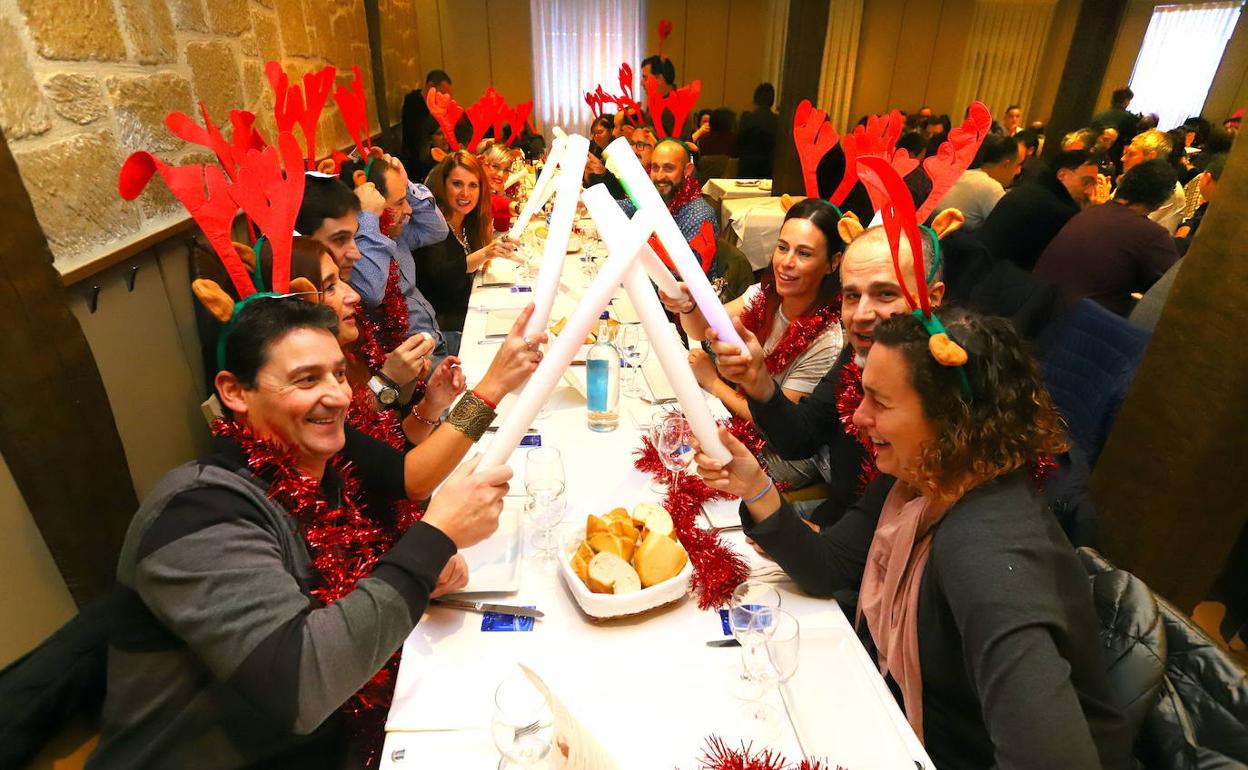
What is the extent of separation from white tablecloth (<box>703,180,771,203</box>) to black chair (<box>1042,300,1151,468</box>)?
4.20 metres

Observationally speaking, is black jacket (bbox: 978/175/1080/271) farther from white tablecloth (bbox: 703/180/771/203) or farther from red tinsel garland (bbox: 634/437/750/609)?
red tinsel garland (bbox: 634/437/750/609)

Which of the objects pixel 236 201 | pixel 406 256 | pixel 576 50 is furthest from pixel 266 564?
pixel 576 50

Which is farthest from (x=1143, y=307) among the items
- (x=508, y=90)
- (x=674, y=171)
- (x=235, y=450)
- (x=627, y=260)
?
(x=508, y=90)

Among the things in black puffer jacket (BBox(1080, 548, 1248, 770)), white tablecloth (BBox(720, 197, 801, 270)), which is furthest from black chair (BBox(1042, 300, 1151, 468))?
white tablecloth (BBox(720, 197, 801, 270))

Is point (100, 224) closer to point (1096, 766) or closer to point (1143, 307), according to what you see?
point (1096, 766)

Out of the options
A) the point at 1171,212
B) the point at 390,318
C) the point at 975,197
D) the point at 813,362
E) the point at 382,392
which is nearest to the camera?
the point at 382,392

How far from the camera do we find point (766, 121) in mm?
7629

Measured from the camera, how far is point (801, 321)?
7.93 feet

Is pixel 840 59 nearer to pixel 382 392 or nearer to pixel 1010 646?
pixel 382 392

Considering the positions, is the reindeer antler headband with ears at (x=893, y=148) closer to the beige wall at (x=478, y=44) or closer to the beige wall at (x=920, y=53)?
the beige wall at (x=478, y=44)

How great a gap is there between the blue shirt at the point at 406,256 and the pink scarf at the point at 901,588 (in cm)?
212

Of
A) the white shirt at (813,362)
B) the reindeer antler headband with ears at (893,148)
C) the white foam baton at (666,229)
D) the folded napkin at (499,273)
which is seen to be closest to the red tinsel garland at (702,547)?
the white foam baton at (666,229)

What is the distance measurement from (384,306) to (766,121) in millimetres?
6222

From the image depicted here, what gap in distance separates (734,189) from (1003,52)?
23.4 feet
